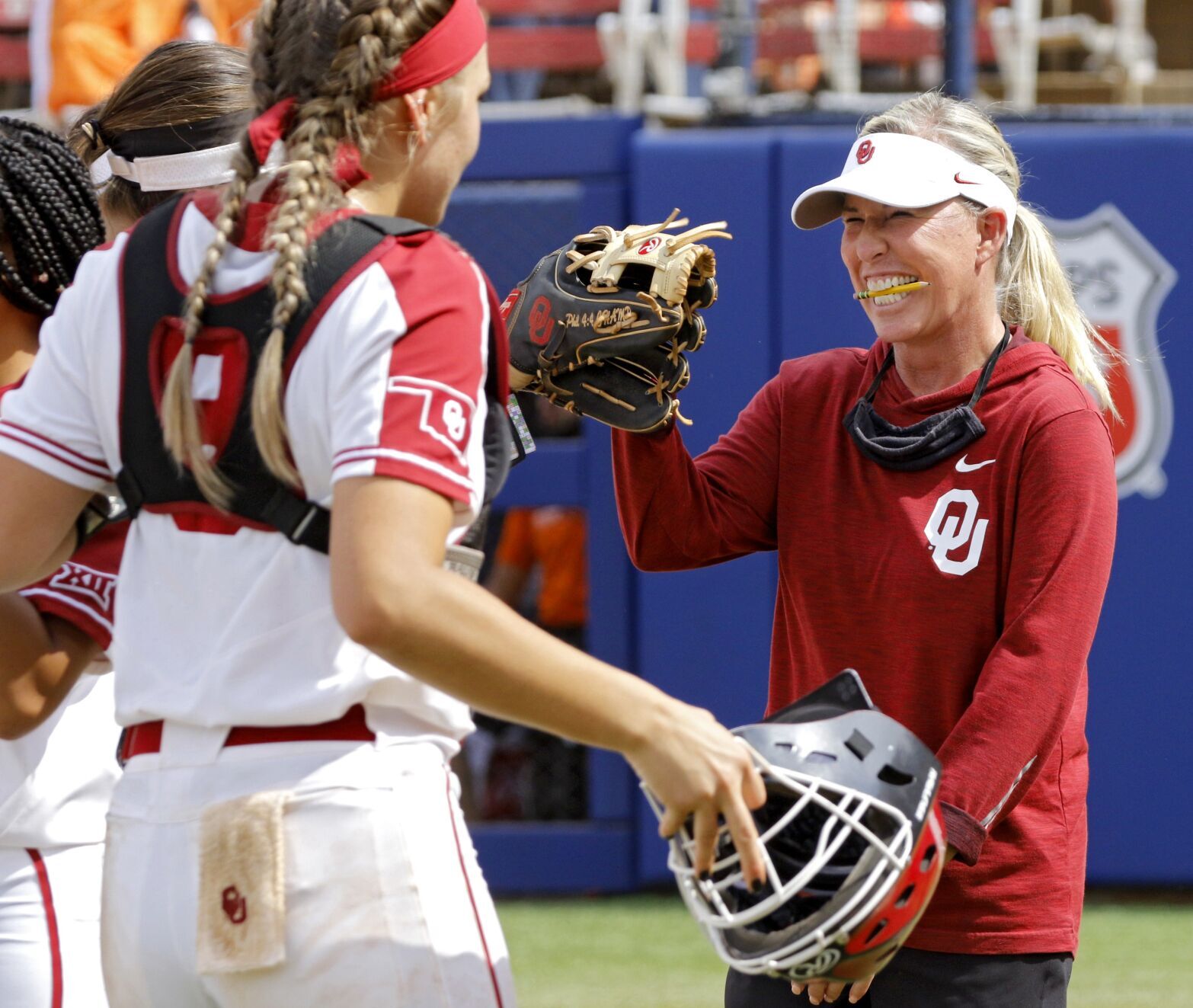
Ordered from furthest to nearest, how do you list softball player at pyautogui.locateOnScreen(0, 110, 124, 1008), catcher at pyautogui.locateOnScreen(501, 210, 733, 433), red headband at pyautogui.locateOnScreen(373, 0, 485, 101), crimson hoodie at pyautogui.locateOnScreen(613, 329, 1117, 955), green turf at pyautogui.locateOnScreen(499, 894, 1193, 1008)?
green turf at pyautogui.locateOnScreen(499, 894, 1193, 1008) → catcher at pyautogui.locateOnScreen(501, 210, 733, 433) → crimson hoodie at pyautogui.locateOnScreen(613, 329, 1117, 955) → softball player at pyautogui.locateOnScreen(0, 110, 124, 1008) → red headband at pyautogui.locateOnScreen(373, 0, 485, 101)

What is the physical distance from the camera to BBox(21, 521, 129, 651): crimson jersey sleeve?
1.80m

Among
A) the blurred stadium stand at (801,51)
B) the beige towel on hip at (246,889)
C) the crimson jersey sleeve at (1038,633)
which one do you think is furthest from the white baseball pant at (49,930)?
the blurred stadium stand at (801,51)

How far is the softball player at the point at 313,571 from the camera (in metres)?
1.40

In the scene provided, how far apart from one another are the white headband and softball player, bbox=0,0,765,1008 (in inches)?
22.6

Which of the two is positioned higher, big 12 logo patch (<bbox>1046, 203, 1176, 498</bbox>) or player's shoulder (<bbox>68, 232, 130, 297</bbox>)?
player's shoulder (<bbox>68, 232, 130, 297</bbox>)

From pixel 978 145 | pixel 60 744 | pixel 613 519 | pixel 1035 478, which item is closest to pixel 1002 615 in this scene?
pixel 1035 478

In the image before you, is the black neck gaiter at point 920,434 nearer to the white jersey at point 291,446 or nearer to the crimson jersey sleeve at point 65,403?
the white jersey at point 291,446

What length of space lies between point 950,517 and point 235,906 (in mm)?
1132

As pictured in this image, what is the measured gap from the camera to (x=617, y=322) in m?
2.26

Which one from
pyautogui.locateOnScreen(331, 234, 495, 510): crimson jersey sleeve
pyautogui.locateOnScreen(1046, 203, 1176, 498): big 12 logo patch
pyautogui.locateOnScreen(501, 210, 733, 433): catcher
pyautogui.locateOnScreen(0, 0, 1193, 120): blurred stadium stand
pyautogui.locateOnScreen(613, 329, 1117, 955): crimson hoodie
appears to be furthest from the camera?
pyautogui.locateOnScreen(0, 0, 1193, 120): blurred stadium stand

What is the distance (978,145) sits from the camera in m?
2.36

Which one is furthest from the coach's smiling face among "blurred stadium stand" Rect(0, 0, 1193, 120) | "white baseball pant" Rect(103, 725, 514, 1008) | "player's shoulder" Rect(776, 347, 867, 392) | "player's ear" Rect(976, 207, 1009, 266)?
"blurred stadium stand" Rect(0, 0, 1193, 120)

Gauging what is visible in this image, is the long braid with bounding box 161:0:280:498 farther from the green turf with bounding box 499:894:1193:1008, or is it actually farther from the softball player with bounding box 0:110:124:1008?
the green turf with bounding box 499:894:1193:1008

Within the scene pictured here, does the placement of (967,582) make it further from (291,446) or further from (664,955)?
(664,955)
